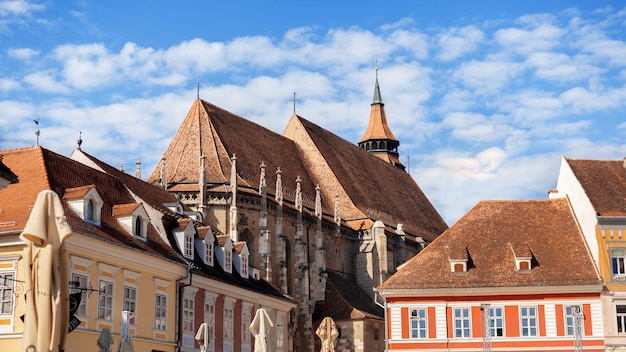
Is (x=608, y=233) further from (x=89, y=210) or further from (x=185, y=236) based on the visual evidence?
(x=89, y=210)

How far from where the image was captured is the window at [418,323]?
39188 millimetres

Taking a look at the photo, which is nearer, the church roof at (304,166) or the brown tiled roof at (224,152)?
the brown tiled roof at (224,152)

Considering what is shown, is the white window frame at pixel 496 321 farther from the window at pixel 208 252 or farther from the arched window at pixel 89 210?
the arched window at pixel 89 210

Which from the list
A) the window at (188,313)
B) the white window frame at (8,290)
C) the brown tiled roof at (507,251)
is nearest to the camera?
the white window frame at (8,290)

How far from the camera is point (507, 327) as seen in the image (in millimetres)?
38438

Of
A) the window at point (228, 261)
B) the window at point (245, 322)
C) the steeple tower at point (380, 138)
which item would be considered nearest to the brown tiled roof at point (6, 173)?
the window at point (228, 261)

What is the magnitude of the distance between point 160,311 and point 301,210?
93.4 ft

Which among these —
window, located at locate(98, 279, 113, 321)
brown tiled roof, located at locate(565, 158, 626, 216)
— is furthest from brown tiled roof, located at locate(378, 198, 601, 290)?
window, located at locate(98, 279, 113, 321)

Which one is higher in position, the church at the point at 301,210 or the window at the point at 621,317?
the church at the point at 301,210

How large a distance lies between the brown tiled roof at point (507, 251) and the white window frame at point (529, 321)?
1079mm

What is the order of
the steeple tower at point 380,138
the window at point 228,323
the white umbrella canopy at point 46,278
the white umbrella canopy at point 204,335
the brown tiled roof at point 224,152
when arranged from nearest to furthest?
the white umbrella canopy at point 46,278, the white umbrella canopy at point 204,335, the window at point 228,323, the brown tiled roof at point 224,152, the steeple tower at point 380,138

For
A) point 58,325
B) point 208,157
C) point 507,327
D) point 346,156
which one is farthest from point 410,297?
point 346,156

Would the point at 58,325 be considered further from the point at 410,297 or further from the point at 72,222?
the point at 410,297

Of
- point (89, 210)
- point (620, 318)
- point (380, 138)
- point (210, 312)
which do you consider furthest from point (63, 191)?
point (380, 138)
